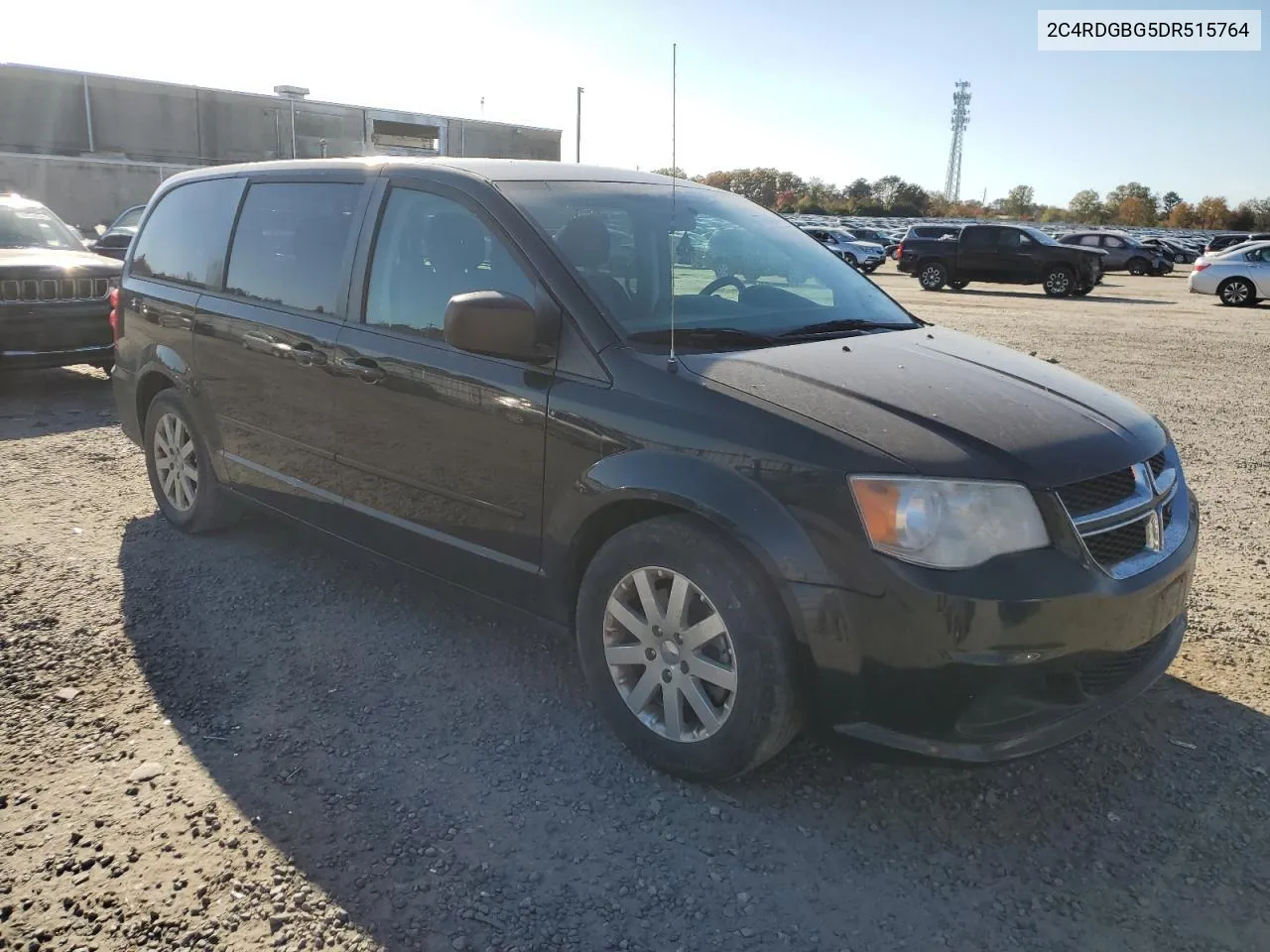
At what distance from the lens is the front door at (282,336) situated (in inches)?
158

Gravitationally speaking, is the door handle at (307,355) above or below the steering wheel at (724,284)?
below

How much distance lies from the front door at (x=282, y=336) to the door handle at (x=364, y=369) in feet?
0.37

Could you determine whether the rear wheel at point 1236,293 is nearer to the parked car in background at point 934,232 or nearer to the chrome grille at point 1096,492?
the parked car in background at point 934,232

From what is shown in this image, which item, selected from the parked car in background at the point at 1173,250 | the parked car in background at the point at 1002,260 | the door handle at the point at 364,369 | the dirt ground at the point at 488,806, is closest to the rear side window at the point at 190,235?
the door handle at the point at 364,369

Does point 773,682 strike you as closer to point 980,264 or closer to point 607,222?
point 607,222

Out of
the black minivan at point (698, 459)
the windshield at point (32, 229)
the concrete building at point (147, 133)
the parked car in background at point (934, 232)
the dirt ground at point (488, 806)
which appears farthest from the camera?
the concrete building at point (147, 133)

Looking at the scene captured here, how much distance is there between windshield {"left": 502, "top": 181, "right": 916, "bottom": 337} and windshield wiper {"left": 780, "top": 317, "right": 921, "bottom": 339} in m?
0.02

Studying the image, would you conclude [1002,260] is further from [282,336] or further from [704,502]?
[704,502]

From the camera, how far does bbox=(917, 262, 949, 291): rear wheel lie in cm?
2592

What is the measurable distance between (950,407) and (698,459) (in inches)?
29.9

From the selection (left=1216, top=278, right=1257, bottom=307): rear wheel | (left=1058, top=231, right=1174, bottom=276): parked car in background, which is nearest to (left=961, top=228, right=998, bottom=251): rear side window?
(left=1216, top=278, right=1257, bottom=307): rear wheel

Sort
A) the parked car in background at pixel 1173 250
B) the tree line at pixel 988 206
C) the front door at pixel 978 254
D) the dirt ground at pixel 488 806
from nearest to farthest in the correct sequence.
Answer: the dirt ground at pixel 488 806 < the front door at pixel 978 254 < the parked car in background at pixel 1173 250 < the tree line at pixel 988 206

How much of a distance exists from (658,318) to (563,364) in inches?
14.9

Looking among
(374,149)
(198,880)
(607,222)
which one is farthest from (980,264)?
(374,149)
